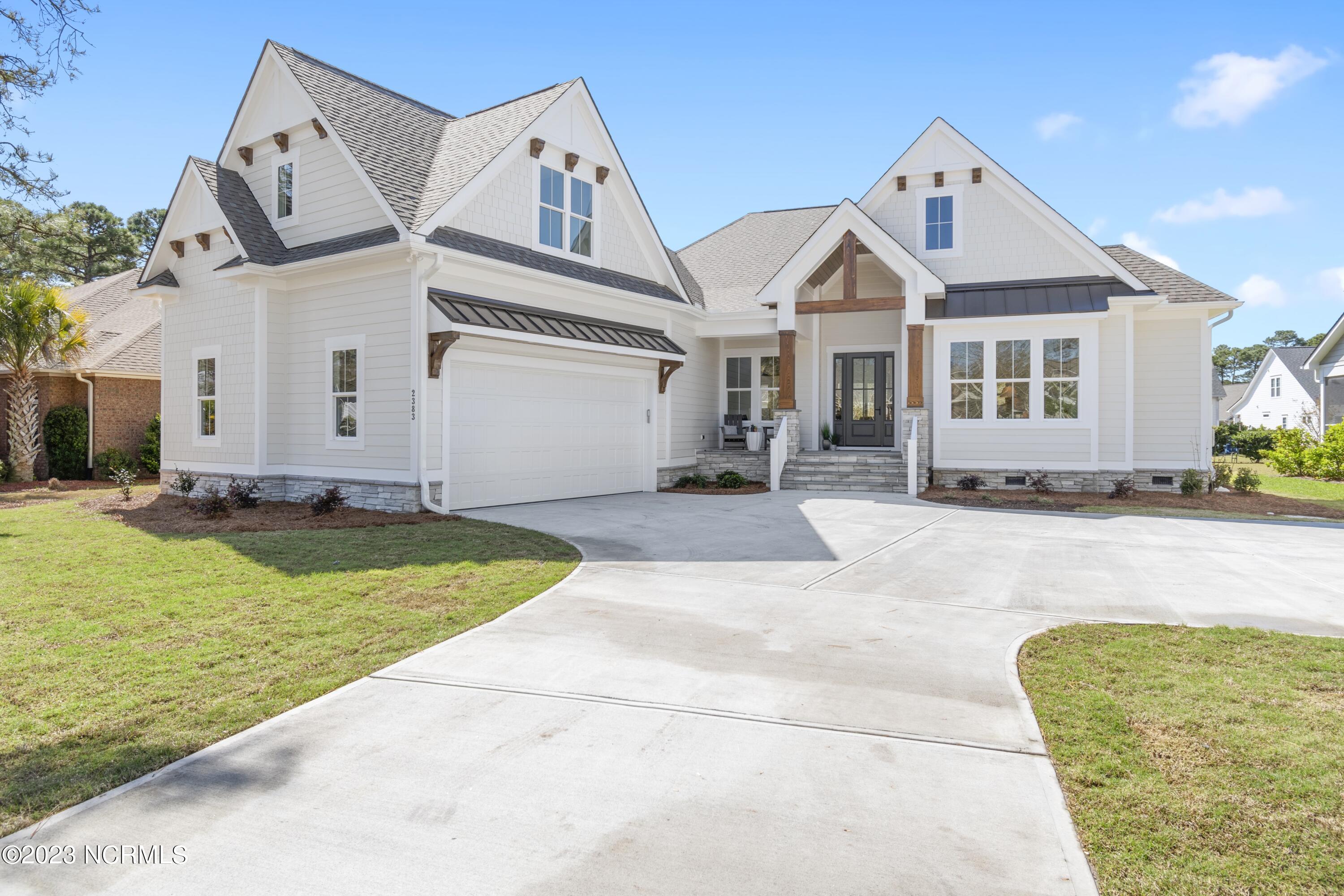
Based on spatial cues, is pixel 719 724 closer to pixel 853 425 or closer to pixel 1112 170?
pixel 853 425

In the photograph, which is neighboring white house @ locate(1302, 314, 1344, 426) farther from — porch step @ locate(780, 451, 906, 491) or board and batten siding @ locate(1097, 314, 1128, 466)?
porch step @ locate(780, 451, 906, 491)

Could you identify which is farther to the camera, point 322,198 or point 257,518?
point 322,198

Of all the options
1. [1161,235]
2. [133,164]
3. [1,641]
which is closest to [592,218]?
[133,164]

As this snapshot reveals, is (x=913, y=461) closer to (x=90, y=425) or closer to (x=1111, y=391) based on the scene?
(x=1111, y=391)

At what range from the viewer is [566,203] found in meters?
15.0

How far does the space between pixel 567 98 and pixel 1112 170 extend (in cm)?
1449

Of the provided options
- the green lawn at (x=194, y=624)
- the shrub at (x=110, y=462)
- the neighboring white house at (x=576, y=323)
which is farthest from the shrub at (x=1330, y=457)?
the shrub at (x=110, y=462)

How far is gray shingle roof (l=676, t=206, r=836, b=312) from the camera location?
1958cm

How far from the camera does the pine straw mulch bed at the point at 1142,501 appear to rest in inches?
531

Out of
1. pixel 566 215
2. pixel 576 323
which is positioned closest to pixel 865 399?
pixel 576 323

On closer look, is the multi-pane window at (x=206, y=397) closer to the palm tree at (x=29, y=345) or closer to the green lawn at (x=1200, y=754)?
the palm tree at (x=29, y=345)

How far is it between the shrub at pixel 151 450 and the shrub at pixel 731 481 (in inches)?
578

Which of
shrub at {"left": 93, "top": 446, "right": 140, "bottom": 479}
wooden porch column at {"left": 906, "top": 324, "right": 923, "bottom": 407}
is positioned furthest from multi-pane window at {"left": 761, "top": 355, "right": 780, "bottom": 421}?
shrub at {"left": 93, "top": 446, "right": 140, "bottom": 479}

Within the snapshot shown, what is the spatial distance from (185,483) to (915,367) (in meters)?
14.8
